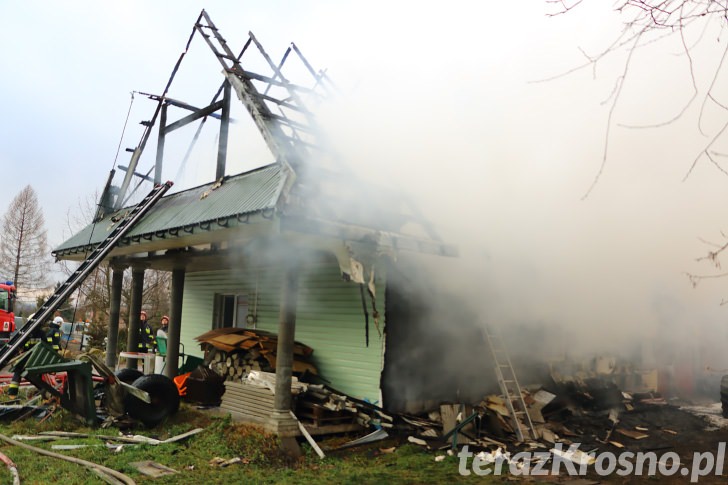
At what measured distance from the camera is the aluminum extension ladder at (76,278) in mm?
7816

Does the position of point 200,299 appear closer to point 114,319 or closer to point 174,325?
point 114,319

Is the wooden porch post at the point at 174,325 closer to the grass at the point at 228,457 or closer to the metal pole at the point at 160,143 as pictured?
the metal pole at the point at 160,143

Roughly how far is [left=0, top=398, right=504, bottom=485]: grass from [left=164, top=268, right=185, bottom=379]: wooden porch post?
9.20 ft

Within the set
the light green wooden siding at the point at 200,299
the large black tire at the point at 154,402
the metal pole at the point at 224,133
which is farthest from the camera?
the light green wooden siding at the point at 200,299

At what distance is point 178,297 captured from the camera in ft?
35.8

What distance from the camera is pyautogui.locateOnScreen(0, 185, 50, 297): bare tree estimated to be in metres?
33.1

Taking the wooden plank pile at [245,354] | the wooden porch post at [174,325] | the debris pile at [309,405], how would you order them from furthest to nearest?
the wooden porch post at [174,325], the wooden plank pile at [245,354], the debris pile at [309,405]

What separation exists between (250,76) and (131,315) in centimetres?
612

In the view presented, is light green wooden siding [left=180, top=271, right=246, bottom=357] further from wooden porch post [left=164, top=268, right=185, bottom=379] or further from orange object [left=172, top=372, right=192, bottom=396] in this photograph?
orange object [left=172, top=372, right=192, bottom=396]

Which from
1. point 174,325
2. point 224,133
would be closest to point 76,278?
point 174,325

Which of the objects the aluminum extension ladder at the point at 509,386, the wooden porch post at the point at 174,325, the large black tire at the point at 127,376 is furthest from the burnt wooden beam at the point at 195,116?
the aluminum extension ladder at the point at 509,386

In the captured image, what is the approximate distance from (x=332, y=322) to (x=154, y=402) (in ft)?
10.2

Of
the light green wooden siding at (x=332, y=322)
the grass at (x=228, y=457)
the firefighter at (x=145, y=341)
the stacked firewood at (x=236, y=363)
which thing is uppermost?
the light green wooden siding at (x=332, y=322)

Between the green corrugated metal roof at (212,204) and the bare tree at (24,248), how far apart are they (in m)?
26.6
